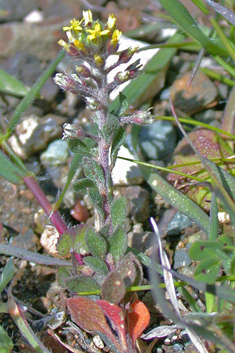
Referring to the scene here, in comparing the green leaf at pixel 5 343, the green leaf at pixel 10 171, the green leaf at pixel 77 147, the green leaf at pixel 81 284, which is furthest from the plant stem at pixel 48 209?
the green leaf at pixel 5 343

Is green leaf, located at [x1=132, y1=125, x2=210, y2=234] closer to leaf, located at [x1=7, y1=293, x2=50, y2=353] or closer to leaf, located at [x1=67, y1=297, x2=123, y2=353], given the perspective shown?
leaf, located at [x1=67, y1=297, x2=123, y2=353]

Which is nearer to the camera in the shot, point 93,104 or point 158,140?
point 93,104

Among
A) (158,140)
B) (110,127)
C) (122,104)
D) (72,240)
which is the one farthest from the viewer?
(158,140)

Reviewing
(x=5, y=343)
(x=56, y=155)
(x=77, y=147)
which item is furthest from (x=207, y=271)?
(x=56, y=155)

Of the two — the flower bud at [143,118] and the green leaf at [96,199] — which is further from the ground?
the flower bud at [143,118]

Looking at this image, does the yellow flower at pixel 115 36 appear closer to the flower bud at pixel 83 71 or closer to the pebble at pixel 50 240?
the flower bud at pixel 83 71

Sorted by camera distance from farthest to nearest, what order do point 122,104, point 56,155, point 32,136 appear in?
point 32,136 → point 56,155 → point 122,104

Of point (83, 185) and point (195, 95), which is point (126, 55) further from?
A: point (195, 95)

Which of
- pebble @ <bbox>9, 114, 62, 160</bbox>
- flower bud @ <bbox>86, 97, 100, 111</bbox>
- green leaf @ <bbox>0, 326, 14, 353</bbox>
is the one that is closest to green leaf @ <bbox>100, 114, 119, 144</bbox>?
flower bud @ <bbox>86, 97, 100, 111</bbox>
